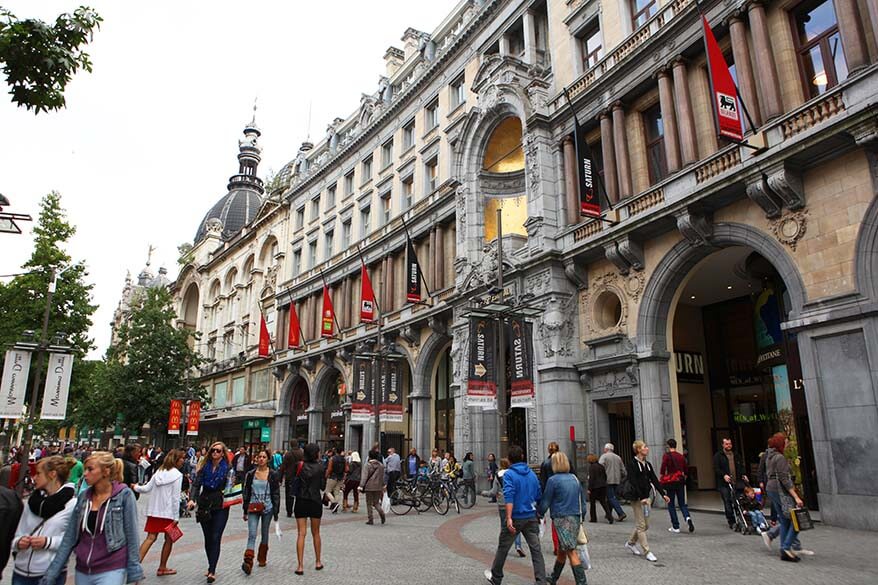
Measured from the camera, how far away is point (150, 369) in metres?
45.8

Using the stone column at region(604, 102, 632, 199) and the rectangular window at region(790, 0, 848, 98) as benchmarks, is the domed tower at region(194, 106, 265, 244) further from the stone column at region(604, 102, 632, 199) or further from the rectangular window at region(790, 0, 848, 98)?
the rectangular window at region(790, 0, 848, 98)

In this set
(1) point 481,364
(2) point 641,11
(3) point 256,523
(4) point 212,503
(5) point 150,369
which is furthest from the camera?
(5) point 150,369

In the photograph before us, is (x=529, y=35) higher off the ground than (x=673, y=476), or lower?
higher

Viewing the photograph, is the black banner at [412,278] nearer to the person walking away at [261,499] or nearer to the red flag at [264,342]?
the person walking away at [261,499]

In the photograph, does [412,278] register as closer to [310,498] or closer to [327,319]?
[327,319]

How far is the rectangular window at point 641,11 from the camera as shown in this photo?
20.0m

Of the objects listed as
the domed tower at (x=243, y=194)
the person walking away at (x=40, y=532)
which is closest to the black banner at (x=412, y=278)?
the person walking away at (x=40, y=532)

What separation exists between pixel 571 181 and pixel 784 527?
572 inches

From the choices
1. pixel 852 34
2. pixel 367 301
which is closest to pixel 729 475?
pixel 852 34

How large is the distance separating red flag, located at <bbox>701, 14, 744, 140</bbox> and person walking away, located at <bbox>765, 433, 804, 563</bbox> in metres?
7.71

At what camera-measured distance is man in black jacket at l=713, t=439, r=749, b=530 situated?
41.2 ft

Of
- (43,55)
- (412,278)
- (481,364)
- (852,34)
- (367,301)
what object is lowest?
(481,364)

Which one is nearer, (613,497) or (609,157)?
(613,497)

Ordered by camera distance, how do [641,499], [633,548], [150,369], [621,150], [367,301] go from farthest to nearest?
1. [150,369]
2. [367,301]
3. [621,150]
4. [633,548]
5. [641,499]
